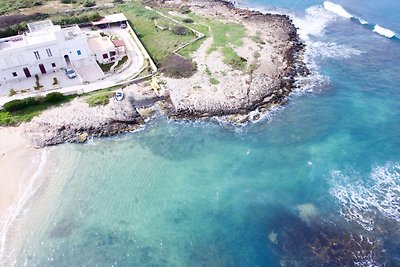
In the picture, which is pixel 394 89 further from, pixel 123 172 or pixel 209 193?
pixel 123 172

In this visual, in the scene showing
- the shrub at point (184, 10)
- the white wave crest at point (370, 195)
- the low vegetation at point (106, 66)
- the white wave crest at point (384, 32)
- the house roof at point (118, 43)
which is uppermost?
the house roof at point (118, 43)

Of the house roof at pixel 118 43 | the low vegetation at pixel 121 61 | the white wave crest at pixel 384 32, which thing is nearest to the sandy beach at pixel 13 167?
the low vegetation at pixel 121 61

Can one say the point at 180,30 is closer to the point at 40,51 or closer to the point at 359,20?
the point at 40,51

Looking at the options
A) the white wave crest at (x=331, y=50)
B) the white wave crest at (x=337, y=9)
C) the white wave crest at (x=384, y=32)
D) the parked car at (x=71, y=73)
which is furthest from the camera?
the white wave crest at (x=337, y=9)

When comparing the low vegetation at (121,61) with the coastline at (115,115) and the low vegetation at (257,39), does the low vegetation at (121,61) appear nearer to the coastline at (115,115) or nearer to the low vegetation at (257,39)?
the coastline at (115,115)

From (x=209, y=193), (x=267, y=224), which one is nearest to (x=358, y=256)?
(x=267, y=224)

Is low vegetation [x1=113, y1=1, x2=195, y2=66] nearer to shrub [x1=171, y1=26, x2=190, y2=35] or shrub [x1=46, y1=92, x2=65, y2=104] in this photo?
shrub [x1=171, y1=26, x2=190, y2=35]
